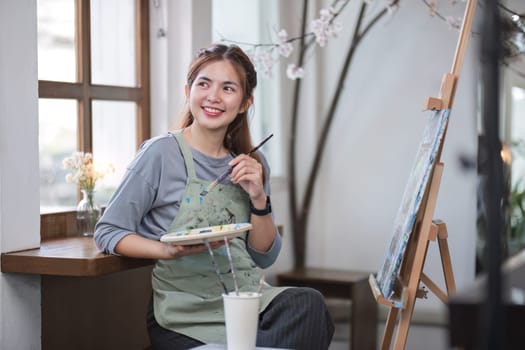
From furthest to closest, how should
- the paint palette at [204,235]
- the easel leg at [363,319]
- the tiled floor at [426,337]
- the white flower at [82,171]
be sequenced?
the tiled floor at [426,337], the easel leg at [363,319], the white flower at [82,171], the paint palette at [204,235]

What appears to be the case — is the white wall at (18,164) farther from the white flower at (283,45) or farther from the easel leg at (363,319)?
the easel leg at (363,319)

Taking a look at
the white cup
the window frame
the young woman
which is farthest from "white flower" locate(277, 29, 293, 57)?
the white cup

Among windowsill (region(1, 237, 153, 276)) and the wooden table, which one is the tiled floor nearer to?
the wooden table

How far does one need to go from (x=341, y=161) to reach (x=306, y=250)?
51 centimetres

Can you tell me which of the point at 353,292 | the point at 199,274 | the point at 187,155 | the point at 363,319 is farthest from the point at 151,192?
the point at 363,319

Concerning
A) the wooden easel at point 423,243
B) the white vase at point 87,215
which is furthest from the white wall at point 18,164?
the wooden easel at point 423,243

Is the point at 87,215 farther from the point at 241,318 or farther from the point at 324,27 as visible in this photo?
the point at 324,27

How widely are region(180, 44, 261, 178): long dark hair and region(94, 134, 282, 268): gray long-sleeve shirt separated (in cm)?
12

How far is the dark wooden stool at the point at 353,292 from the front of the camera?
3680mm

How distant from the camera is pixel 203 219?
83.6 inches

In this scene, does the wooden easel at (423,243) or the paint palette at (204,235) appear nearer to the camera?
the paint palette at (204,235)

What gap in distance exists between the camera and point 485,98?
1.82 feet

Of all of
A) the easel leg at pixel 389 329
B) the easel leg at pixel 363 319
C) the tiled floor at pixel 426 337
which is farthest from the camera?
the tiled floor at pixel 426 337

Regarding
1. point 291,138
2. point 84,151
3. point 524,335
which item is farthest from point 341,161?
point 524,335
